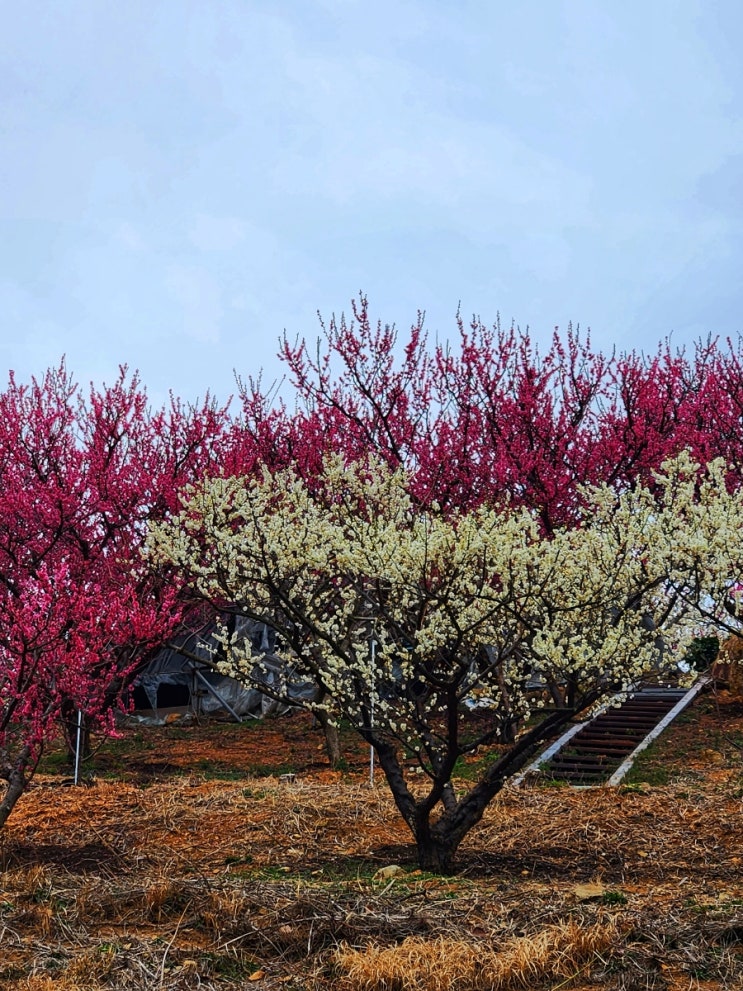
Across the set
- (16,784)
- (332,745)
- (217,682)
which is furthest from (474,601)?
(217,682)

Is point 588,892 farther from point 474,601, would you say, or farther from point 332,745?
point 332,745

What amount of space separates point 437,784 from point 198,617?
12.4 meters

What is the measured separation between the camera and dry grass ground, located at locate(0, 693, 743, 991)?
17.2 ft

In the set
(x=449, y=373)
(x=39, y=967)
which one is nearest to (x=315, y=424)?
(x=449, y=373)

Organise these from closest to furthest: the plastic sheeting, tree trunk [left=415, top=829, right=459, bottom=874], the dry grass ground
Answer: the dry grass ground
tree trunk [left=415, top=829, right=459, bottom=874]
the plastic sheeting

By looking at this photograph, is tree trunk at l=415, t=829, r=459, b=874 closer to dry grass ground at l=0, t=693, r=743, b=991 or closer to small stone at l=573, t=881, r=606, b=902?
dry grass ground at l=0, t=693, r=743, b=991

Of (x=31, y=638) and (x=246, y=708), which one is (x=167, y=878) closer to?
(x=31, y=638)

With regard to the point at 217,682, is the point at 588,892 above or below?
below

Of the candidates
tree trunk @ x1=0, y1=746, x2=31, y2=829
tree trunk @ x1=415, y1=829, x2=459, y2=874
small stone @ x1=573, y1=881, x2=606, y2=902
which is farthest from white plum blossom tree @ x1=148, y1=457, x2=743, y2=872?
tree trunk @ x1=0, y1=746, x2=31, y2=829

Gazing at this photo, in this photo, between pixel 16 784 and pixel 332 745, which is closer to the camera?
pixel 16 784

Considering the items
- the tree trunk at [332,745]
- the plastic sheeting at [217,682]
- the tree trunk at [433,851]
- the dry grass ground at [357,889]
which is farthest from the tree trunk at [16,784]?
the plastic sheeting at [217,682]

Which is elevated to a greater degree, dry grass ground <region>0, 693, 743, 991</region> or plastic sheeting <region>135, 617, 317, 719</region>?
plastic sheeting <region>135, 617, 317, 719</region>

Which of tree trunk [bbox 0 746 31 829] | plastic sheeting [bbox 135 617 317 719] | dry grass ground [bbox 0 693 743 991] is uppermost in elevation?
plastic sheeting [bbox 135 617 317 719]

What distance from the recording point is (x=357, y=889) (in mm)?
6684
